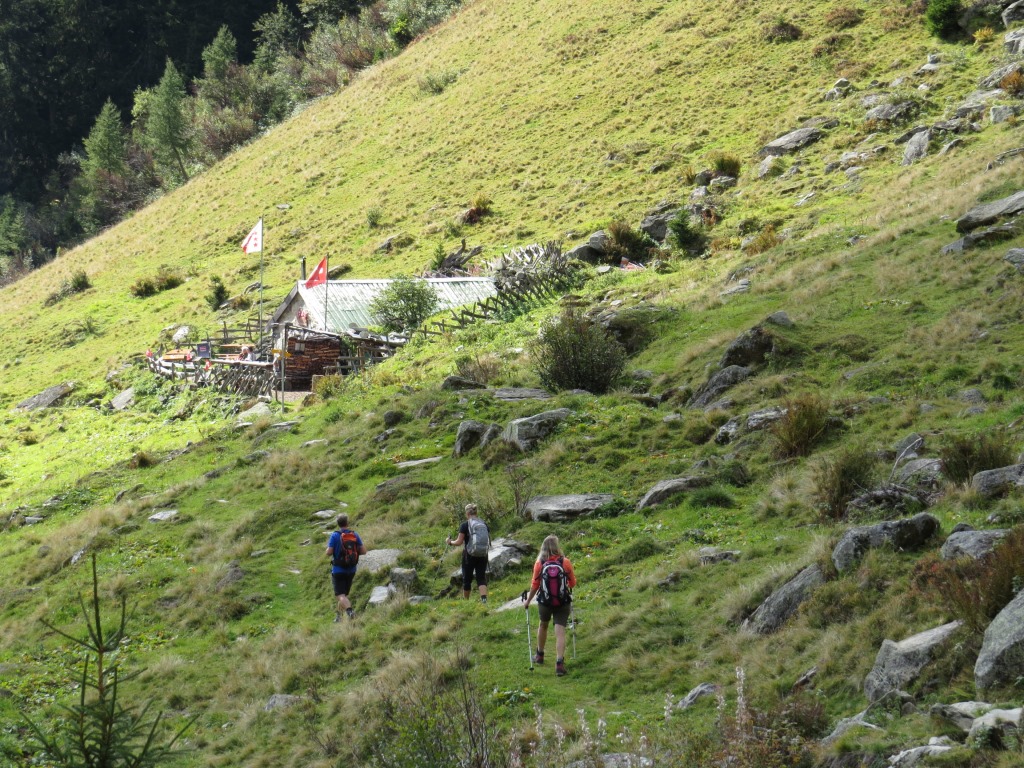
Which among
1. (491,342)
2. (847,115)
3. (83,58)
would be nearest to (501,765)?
(491,342)

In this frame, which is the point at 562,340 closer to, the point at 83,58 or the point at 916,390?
the point at 916,390

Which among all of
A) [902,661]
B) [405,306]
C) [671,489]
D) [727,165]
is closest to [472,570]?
[671,489]

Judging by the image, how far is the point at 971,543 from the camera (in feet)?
29.3

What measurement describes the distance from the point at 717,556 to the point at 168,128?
80.2 meters

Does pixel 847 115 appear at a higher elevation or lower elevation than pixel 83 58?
lower

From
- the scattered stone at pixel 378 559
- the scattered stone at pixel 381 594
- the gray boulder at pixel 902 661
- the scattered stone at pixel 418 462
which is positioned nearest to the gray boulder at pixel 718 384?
the scattered stone at pixel 418 462

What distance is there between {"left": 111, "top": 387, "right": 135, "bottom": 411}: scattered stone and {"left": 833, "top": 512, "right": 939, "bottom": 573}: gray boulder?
33.4m

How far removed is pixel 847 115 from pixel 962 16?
8650 mm

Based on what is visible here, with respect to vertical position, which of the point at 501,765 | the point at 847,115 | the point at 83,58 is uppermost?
the point at 83,58

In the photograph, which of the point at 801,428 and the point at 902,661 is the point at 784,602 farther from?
the point at 801,428

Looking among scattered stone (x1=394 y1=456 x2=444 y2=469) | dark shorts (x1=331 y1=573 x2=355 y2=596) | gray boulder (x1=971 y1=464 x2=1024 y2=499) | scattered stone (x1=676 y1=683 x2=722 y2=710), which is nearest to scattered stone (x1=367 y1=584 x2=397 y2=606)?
dark shorts (x1=331 y1=573 x2=355 y2=596)

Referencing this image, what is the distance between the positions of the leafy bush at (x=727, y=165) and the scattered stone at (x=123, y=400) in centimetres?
2383

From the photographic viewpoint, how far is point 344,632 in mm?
12984

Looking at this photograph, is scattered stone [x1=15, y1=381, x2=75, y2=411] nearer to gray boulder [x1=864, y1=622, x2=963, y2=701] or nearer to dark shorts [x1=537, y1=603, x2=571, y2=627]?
dark shorts [x1=537, y1=603, x2=571, y2=627]
